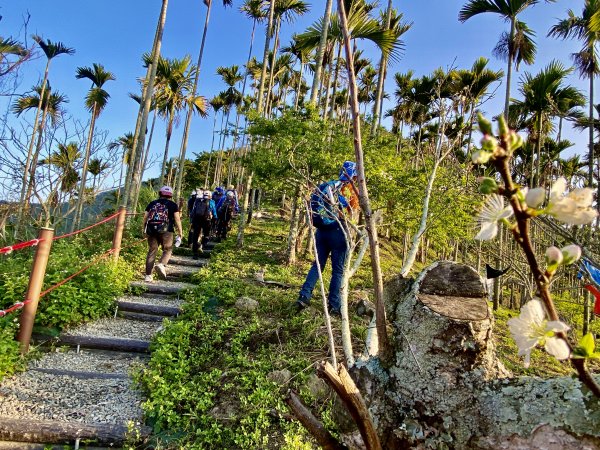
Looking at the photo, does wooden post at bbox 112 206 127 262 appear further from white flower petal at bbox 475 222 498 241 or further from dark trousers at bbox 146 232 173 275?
white flower petal at bbox 475 222 498 241

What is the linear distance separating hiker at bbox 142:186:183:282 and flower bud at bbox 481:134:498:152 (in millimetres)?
6435

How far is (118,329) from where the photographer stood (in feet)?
15.7

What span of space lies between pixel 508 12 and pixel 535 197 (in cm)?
1211

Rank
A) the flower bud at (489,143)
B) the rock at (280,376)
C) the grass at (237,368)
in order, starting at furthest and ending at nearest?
the rock at (280,376) → the grass at (237,368) → the flower bud at (489,143)

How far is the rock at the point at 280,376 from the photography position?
3.37 m

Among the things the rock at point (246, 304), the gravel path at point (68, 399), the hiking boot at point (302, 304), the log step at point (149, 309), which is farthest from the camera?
the log step at point (149, 309)

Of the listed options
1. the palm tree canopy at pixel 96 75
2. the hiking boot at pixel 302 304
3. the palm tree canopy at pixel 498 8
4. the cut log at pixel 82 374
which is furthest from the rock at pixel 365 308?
the palm tree canopy at pixel 96 75

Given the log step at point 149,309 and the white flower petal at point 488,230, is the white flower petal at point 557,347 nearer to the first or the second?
the white flower petal at point 488,230

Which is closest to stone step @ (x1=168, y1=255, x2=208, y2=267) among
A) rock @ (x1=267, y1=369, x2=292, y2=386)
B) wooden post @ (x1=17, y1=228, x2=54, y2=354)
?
wooden post @ (x1=17, y1=228, x2=54, y2=354)

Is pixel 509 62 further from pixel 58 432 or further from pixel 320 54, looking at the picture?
pixel 58 432

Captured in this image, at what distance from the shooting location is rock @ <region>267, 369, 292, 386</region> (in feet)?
11.0

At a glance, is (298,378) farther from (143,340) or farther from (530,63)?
(530,63)

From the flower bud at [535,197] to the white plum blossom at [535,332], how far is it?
0.14 metres

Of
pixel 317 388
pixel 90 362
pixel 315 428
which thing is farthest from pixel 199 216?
pixel 315 428
